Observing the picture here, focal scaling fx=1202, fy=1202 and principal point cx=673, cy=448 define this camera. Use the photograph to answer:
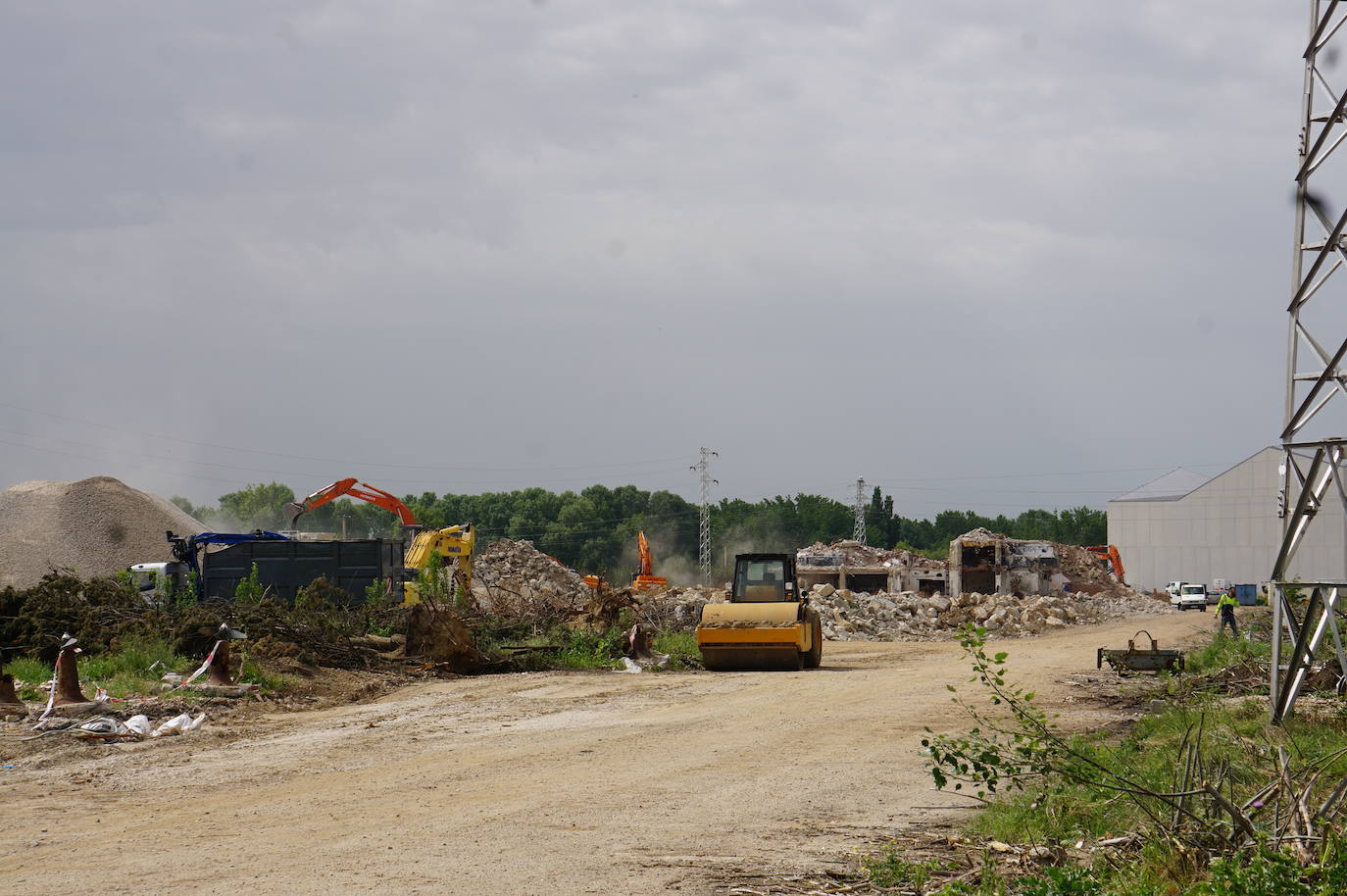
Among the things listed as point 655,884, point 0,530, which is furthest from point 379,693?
point 0,530

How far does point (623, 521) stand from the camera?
10381 cm

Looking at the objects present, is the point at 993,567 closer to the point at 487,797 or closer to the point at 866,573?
the point at 866,573

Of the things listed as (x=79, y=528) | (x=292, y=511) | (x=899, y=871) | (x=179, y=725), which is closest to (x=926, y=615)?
(x=292, y=511)

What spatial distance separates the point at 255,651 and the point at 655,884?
43.7 ft

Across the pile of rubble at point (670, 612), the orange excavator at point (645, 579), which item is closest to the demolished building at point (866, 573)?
the orange excavator at point (645, 579)

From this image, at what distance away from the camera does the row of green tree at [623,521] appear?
10031 cm

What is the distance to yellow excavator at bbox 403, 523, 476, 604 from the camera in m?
31.0

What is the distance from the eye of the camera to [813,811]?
357 inches

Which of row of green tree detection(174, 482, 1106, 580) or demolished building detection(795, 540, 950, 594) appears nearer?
demolished building detection(795, 540, 950, 594)

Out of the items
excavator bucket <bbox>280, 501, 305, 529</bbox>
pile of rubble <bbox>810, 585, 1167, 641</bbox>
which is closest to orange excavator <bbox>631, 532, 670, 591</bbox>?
pile of rubble <bbox>810, 585, 1167, 641</bbox>

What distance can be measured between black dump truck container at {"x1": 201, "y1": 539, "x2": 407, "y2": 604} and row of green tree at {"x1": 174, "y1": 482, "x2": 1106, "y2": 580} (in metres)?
66.1

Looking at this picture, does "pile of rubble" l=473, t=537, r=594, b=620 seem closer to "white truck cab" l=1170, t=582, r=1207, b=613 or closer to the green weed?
the green weed

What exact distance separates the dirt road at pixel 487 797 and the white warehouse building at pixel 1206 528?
209 feet

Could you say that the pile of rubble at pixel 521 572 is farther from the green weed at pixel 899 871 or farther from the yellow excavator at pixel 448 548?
the green weed at pixel 899 871
